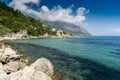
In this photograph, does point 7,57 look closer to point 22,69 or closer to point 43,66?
point 22,69

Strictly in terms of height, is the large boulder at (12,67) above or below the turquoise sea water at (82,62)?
above

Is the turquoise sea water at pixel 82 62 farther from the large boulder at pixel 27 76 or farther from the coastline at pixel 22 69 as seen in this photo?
the large boulder at pixel 27 76

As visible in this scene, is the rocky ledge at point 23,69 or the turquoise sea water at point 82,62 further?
the turquoise sea water at point 82,62

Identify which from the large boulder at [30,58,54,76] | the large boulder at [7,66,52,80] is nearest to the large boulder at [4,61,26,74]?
the large boulder at [30,58,54,76]

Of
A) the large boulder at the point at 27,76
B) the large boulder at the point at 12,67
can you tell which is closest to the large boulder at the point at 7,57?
the large boulder at the point at 12,67

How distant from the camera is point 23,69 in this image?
19.5 m

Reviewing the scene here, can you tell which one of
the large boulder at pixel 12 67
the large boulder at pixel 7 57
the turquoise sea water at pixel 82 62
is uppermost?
the large boulder at pixel 7 57

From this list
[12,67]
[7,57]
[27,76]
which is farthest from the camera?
[7,57]

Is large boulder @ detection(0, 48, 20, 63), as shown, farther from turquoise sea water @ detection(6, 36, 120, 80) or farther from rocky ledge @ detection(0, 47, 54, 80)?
turquoise sea water @ detection(6, 36, 120, 80)

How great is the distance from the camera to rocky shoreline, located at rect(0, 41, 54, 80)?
56.3ft

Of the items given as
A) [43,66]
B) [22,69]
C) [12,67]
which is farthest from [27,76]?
[22,69]

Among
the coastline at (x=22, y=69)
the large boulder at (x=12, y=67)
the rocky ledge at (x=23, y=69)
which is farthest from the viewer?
the large boulder at (x=12, y=67)

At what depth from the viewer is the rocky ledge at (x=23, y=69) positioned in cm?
1716

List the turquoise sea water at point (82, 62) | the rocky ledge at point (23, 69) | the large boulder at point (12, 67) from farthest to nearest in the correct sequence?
the turquoise sea water at point (82, 62)
the large boulder at point (12, 67)
the rocky ledge at point (23, 69)
